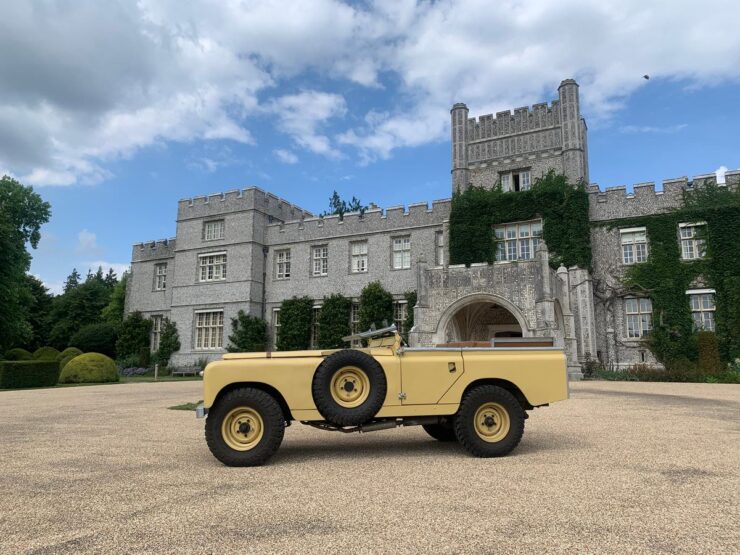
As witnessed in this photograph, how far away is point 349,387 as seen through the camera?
19.3ft

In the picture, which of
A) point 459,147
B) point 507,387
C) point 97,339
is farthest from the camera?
point 97,339

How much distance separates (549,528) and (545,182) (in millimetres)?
20805

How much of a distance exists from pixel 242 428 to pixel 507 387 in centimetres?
318

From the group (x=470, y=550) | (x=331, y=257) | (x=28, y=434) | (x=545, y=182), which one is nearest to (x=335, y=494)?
(x=470, y=550)

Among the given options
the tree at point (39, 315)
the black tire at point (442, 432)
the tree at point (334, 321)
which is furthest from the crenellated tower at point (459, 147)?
the tree at point (39, 315)

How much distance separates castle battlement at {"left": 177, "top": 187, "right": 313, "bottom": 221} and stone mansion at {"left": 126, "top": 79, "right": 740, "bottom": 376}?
8 cm

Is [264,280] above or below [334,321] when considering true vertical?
above

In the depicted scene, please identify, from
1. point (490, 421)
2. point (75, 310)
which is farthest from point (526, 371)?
point (75, 310)

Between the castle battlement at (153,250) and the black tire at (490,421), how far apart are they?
28.7 meters

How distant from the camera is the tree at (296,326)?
26.7m

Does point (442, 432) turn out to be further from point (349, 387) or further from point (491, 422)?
point (349, 387)

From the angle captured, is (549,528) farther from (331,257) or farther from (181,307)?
(181,307)

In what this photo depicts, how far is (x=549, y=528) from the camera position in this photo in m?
3.53

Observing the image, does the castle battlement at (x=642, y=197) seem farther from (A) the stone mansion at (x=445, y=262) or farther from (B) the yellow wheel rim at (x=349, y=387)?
(B) the yellow wheel rim at (x=349, y=387)
